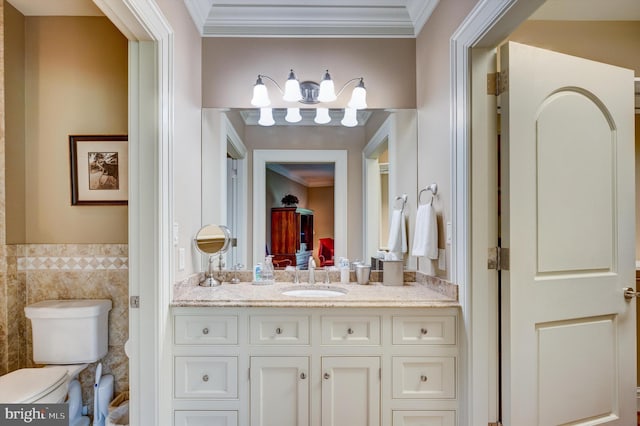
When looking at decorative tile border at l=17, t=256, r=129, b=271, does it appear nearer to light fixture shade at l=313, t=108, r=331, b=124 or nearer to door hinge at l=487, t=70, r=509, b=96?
light fixture shade at l=313, t=108, r=331, b=124

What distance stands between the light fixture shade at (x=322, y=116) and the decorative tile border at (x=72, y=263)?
151 cm

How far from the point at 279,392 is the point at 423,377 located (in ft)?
2.23

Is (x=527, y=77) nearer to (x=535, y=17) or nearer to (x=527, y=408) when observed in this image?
(x=535, y=17)

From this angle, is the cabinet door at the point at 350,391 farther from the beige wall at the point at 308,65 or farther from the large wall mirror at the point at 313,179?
the beige wall at the point at 308,65

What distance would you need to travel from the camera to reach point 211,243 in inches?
86.9

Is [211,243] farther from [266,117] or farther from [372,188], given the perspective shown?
[372,188]

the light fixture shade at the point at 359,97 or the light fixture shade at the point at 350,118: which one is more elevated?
the light fixture shade at the point at 359,97

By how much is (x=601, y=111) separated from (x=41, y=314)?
3109mm

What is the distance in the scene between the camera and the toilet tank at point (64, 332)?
81.7 inches

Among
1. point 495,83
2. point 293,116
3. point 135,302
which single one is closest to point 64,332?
point 135,302

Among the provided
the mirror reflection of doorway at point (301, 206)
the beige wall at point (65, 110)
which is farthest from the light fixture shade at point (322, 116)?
the beige wall at point (65, 110)

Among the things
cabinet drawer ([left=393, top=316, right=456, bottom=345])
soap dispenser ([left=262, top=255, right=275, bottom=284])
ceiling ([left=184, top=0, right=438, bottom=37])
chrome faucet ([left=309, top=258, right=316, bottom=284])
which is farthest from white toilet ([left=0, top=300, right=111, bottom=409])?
ceiling ([left=184, top=0, right=438, bottom=37])

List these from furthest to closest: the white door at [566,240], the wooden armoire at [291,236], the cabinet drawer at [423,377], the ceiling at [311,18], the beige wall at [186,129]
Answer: the wooden armoire at [291,236] < the ceiling at [311,18] < the beige wall at [186,129] < the cabinet drawer at [423,377] < the white door at [566,240]

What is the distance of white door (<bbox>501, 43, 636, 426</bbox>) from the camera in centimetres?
159
